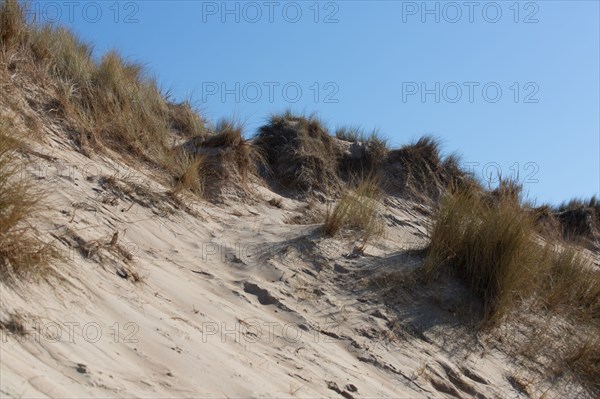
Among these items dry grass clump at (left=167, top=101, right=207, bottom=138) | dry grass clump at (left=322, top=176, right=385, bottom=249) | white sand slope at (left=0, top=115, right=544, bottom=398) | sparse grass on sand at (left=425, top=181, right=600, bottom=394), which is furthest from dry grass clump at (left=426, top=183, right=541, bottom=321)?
dry grass clump at (left=167, top=101, right=207, bottom=138)

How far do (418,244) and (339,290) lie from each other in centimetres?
124

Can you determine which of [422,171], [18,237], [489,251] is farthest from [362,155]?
[18,237]

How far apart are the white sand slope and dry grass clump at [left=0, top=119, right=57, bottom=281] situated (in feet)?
0.36

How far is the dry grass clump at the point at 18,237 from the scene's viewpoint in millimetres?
3963

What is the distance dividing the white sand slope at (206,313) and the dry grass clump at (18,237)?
0.11 meters

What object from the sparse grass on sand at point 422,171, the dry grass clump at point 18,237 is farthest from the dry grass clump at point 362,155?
the dry grass clump at point 18,237

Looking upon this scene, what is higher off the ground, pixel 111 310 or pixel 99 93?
pixel 99 93

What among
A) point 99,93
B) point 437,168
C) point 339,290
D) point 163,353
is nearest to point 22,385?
point 163,353

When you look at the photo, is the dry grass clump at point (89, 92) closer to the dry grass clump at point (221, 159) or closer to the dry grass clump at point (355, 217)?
the dry grass clump at point (221, 159)

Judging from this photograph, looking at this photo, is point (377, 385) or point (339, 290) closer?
point (377, 385)

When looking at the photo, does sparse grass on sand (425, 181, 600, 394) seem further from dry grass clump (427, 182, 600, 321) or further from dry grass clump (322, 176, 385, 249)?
dry grass clump (322, 176, 385, 249)

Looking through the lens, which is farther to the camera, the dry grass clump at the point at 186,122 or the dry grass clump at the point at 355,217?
the dry grass clump at the point at 186,122

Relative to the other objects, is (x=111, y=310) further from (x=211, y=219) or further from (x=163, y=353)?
(x=211, y=219)

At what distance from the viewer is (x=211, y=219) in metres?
7.29
